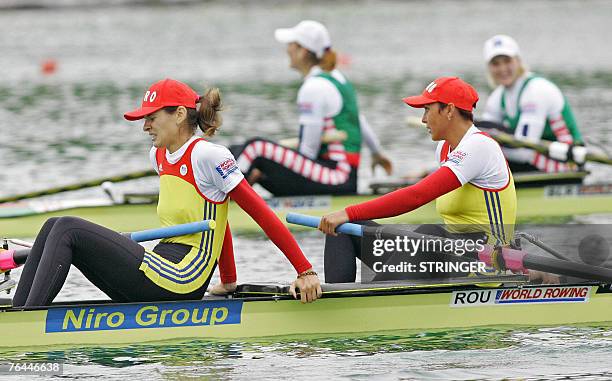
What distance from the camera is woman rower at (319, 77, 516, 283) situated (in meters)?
9.47

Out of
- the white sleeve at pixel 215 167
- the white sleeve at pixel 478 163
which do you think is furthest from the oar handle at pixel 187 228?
the white sleeve at pixel 478 163

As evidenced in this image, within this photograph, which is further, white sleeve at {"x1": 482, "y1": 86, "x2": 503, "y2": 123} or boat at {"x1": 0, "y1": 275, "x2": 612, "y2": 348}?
white sleeve at {"x1": 482, "y1": 86, "x2": 503, "y2": 123}

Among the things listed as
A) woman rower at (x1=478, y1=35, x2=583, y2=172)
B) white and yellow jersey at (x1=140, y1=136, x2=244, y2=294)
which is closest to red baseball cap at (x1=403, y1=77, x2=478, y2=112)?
white and yellow jersey at (x1=140, y1=136, x2=244, y2=294)

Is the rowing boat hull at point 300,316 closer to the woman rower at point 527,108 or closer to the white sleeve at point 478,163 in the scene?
the white sleeve at point 478,163

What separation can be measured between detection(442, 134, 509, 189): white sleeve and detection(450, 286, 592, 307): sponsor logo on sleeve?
75cm

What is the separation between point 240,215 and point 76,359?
20.2 feet

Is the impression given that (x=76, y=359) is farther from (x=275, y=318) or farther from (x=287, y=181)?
(x=287, y=181)

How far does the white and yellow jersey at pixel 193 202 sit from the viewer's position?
9.17 metres

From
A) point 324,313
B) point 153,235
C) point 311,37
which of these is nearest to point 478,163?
point 324,313

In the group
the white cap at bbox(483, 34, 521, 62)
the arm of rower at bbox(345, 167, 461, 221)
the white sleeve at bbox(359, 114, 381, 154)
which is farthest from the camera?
the white sleeve at bbox(359, 114, 381, 154)

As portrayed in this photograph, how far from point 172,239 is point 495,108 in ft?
24.3

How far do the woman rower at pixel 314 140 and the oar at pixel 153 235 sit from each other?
196 inches

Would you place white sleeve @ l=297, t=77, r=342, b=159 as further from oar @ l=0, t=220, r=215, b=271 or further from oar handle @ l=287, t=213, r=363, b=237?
oar @ l=0, t=220, r=215, b=271

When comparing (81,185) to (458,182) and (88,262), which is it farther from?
(458,182)
